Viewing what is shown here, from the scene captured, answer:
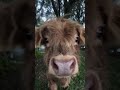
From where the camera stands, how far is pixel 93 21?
129 cm

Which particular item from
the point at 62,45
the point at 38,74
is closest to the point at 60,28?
the point at 62,45

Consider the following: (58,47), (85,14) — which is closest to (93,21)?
(85,14)

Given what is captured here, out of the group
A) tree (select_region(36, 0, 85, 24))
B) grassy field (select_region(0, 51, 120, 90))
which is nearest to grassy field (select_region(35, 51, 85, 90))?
grassy field (select_region(0, 51, 120, 90))

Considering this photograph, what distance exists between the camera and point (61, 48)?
1.26 m

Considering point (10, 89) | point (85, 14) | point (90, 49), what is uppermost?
point (85, 14)

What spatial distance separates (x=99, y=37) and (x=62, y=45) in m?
0.12

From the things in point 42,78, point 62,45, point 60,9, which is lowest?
point 42,78

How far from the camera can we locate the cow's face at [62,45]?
1259 millimetres

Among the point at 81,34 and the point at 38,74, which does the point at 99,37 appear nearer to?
the point at 81,34

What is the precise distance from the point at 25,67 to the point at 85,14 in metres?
0.25

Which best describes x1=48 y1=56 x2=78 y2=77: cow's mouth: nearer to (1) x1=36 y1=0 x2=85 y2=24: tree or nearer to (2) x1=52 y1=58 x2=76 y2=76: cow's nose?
(2) x1=52 y1=58 x2=76 y2=76: cow's nose

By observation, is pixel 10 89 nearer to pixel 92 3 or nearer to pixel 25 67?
pixel 25 67

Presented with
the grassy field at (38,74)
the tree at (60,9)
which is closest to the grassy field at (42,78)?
the grassy field at (38,74)

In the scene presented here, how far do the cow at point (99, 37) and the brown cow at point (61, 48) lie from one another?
4cm
